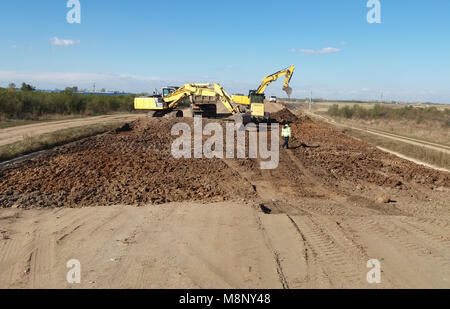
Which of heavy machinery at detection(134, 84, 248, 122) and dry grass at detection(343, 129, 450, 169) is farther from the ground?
heavy machinery at detection(134, 84, 248, 122)

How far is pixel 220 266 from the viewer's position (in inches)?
249

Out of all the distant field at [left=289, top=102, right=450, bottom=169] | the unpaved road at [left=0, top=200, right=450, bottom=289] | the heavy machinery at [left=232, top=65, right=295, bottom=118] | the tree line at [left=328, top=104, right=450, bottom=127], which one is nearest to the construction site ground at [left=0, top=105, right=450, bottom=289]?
the unpaved road at [left=0, top=200, right=450, bottom=289]

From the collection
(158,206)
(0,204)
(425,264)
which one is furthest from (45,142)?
(425,264)

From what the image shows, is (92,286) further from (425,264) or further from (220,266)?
(425,264)

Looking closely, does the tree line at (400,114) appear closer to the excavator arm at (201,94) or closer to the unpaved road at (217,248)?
the excavator arm at (201,94)

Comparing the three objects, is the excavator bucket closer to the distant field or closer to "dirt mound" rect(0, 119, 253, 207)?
the distant field

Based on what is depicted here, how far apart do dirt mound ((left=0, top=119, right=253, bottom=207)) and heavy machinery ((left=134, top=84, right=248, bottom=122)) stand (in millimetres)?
10598

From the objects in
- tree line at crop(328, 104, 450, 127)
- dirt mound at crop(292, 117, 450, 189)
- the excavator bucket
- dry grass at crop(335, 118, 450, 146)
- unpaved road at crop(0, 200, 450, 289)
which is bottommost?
unpaved road at crop(0, 200, 450, 289)

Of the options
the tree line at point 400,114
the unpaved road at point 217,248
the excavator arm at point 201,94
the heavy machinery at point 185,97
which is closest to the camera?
the unpaved road at point 217,248

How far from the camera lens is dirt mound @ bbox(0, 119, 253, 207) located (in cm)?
1009

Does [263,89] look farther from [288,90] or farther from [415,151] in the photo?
[415,151]

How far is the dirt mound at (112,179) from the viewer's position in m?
10.1

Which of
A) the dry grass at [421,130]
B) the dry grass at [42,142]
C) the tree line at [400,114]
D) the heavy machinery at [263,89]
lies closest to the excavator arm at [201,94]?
the heavy machinery at [263,89]

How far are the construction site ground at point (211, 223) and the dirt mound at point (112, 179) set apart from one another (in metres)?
0.04
